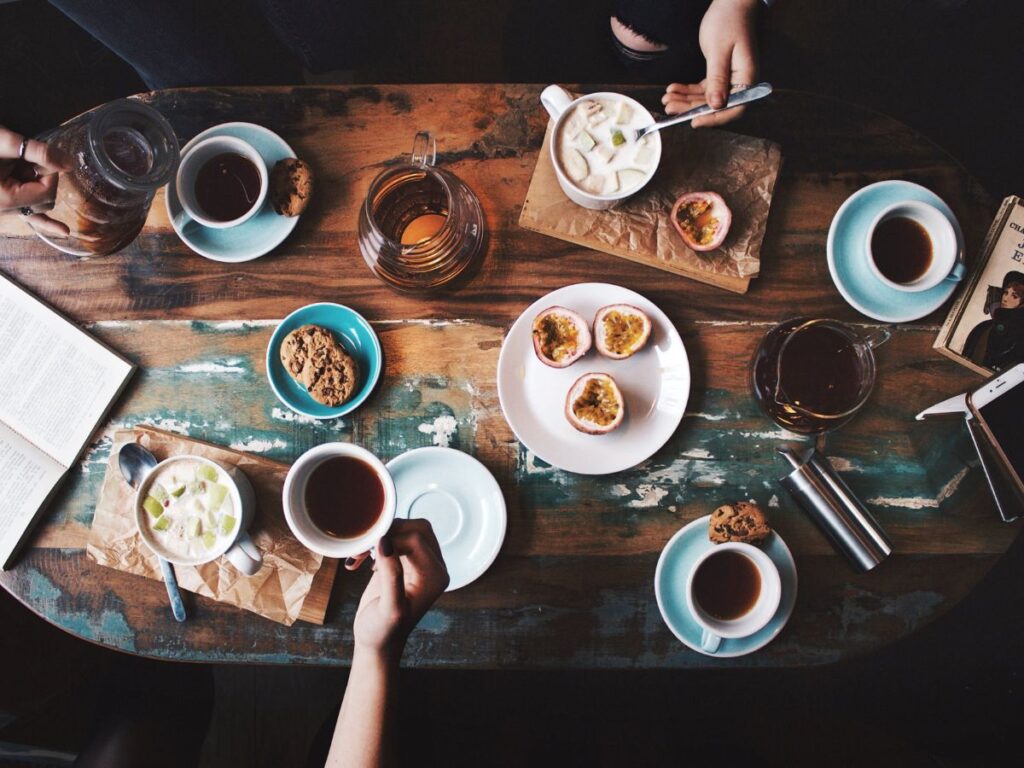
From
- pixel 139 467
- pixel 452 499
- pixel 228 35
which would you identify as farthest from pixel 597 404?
pixel 228 35

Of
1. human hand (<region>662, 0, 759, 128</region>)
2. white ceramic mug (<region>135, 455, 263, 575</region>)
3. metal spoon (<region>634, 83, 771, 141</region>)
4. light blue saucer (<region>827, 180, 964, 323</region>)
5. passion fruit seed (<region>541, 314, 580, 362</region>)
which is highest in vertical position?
human hand (<region>662, 0, 759, 128</region>)

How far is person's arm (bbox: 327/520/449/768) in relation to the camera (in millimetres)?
1383

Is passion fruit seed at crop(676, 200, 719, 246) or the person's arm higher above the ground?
passion fruit seed at crop(676, 200, 719, 246)

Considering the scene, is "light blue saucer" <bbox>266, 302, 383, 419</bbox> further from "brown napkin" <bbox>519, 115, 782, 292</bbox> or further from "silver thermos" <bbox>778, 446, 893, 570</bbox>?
"silver thermos" <bbox>778, 446, 893, 570</bbox>

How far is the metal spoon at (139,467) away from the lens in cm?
167

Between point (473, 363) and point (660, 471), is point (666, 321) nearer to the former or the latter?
point (660, 471)

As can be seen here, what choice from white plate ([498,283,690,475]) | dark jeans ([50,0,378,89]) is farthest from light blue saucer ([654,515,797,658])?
dark jeans ([50,0,378,89])

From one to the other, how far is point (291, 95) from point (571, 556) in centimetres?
137

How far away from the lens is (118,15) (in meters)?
1.83

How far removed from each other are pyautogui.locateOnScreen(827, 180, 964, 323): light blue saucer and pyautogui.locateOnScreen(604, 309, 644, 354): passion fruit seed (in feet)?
1.71

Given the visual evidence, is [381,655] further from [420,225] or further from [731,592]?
[420,225]

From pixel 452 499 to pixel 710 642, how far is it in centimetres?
70

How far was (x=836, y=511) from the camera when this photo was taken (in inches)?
65.7

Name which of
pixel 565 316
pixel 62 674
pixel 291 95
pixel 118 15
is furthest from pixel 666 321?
pixel 62 674
